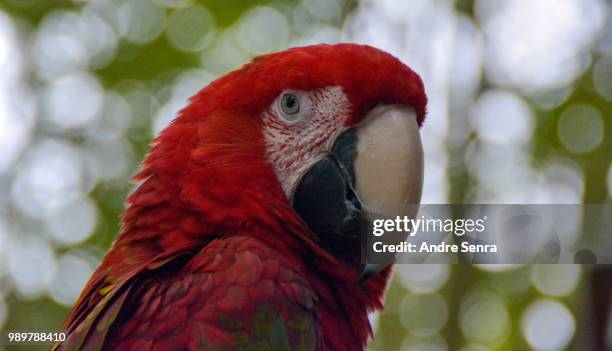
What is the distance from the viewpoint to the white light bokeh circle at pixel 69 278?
127 inches

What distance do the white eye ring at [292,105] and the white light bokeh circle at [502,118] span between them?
94.6 inches

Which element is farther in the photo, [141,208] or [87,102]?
[87,102]

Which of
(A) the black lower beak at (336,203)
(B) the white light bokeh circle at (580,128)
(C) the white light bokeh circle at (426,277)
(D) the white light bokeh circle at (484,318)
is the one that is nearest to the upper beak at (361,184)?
(A) the black lower beak at (336,203)

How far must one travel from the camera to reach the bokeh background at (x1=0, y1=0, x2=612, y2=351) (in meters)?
3.26

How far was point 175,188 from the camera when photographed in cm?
108

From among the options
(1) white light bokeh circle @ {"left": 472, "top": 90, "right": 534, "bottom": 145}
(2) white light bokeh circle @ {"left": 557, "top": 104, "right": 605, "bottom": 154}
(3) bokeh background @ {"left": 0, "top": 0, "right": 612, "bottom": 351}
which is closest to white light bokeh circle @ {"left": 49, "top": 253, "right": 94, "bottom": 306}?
(3) bokeh background @ {"left": 0, "top": 0, "right": 612, "bottom": 351}

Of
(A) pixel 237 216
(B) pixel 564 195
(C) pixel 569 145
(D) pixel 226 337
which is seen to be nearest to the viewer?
(D) pixel 226 337

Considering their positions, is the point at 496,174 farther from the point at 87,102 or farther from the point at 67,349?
the point at 67,349

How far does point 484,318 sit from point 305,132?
2.68 meters

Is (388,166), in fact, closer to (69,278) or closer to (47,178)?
(69,278)

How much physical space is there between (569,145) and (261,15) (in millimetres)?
1948

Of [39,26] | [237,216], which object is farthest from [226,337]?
[39,26]

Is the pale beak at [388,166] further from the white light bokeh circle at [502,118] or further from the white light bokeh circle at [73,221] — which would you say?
the white light bokeh circle at [73,221]

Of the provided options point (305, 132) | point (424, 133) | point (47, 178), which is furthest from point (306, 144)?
point (47, 178)
